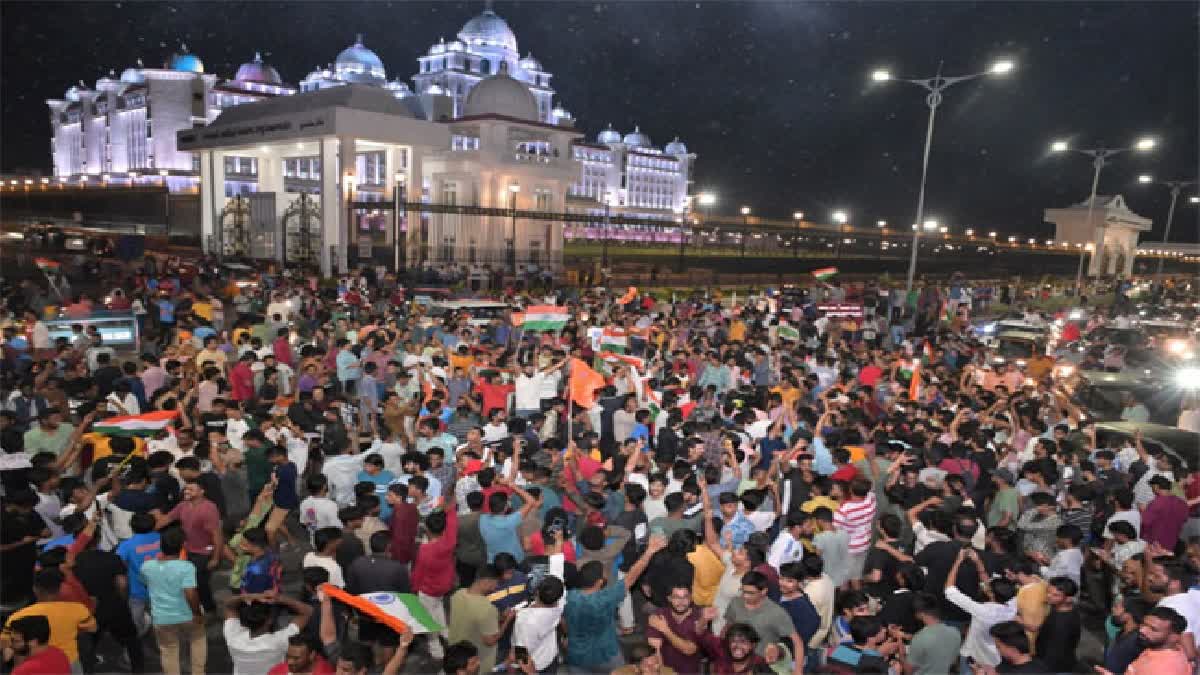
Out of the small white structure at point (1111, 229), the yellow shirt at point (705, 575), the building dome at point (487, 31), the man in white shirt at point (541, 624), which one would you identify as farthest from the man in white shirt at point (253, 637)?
the building dome at point (487, 31)

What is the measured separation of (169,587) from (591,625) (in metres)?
2.82

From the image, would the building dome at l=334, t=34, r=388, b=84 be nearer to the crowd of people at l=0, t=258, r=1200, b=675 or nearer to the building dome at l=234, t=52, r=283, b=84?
the building dome at l=234, t=52, r=283, b=84

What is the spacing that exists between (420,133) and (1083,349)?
2455 centimetres

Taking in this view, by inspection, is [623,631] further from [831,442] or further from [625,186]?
[625,186]

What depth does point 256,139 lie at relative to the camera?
31688 mm

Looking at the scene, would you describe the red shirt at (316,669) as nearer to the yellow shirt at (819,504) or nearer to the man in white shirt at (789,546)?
the man in white shirt at (789,546)

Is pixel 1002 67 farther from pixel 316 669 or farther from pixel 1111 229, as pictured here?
pixel 1111 229

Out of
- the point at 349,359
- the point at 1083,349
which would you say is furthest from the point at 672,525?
the point at 1083,349

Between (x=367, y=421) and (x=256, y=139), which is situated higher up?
(x=256, y=139)

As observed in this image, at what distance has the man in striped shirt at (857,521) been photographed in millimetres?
6281

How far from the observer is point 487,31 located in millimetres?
A: 69750

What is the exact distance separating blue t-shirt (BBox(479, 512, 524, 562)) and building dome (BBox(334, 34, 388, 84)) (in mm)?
65888

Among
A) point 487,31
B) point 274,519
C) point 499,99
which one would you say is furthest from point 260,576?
point 487,31

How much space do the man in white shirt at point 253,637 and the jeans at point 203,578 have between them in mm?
1342
